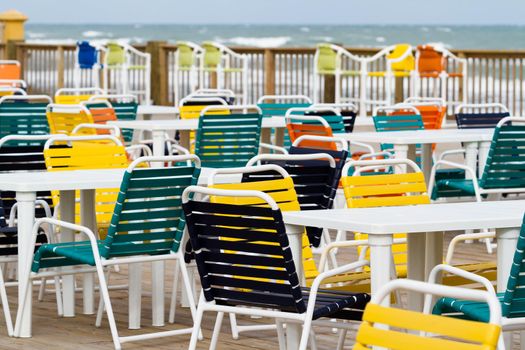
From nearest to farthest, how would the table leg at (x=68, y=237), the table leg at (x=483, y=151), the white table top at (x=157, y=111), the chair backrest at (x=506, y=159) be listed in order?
1. the table leg at (x=68, y=237)
2. the chair backrest at (x=506, y=159)
3. the table leg at (x=483, y=151)
4. the white table top at (x=157, y=111)

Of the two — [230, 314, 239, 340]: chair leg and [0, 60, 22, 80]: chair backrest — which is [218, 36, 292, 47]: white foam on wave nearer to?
[0, 60, 22, 80]: chair backrest

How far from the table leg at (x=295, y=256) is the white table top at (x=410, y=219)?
6 cm

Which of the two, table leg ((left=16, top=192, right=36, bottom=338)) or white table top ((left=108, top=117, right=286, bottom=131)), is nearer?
table leg ((left=16, top=192, right=36, bottom=338))

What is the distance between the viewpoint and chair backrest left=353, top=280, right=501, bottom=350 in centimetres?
340

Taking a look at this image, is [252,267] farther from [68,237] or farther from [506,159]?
[506,159]

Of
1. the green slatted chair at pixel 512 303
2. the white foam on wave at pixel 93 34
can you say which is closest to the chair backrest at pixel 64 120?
the green slatted chair at pixel 512 303

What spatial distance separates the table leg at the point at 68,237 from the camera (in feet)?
23.9

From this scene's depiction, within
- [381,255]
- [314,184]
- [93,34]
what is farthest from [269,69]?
[93,34]

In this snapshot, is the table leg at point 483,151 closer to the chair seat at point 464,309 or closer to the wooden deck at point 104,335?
the wooden deck at point 104,335

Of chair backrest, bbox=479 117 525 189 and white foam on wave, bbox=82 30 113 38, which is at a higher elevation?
chair backrest, bbox=479 117 525 189

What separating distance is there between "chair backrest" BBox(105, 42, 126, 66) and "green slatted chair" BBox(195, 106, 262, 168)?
937 cm

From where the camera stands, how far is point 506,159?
9.30 meters

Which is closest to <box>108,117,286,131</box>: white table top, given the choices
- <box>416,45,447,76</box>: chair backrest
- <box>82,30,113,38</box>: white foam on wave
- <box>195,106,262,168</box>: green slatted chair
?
<box>195,106,262,168</box>: green slatted chair
